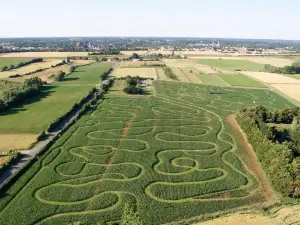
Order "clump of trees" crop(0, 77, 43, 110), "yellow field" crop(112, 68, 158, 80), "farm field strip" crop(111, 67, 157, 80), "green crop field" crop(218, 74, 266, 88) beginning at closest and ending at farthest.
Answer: "clump of trees" crop(0, 77, 43, 110), "green crop field" crop(218, 74, 266, 88), "farm field strip" crop(111, 67, 157, 80), "yellow field" crop(112, 68, 158, 80)

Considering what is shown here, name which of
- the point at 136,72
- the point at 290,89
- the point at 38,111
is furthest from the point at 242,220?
the point at 136,72

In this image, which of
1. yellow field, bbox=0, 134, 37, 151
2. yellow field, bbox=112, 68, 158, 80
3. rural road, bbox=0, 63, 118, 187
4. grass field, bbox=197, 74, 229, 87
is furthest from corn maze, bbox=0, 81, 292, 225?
yellow field, bbox=112, 68, 158, 80

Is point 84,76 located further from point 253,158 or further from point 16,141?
point 253,158

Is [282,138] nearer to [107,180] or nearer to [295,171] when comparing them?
[295,171]

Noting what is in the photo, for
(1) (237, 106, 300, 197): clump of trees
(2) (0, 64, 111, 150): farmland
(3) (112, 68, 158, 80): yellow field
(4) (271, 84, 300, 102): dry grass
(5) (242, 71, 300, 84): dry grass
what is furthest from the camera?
(3) (112, 68, 158, 80): yellow field

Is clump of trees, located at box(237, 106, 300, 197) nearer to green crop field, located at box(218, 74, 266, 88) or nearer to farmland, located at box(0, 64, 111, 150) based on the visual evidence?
farmland, located at box(0, 64, 111, 150)
